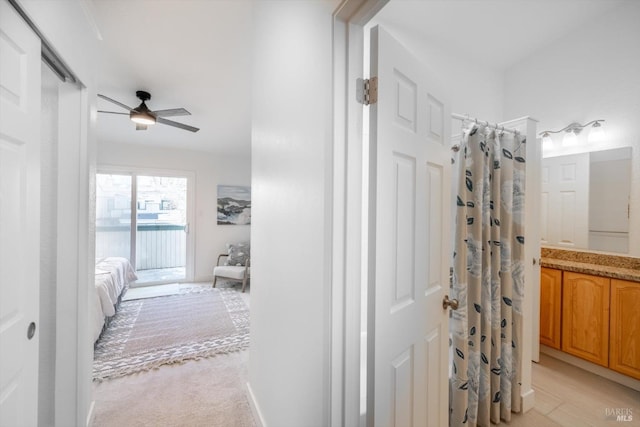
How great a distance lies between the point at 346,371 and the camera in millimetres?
973

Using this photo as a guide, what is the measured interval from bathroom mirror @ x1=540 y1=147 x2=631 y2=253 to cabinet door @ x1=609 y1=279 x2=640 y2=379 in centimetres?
54

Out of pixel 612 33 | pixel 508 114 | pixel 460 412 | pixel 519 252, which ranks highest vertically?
pixel 612 33

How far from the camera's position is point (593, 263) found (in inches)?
100

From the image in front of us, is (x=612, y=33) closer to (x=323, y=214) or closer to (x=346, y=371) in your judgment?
(x=323, y=214)

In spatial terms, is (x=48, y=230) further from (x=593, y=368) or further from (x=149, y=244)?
(x=149, y=244)

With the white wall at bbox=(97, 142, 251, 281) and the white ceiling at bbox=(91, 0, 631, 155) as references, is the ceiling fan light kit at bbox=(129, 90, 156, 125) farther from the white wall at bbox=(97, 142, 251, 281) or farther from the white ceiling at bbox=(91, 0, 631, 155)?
the white wall at bbox=(97, 142, 251, 281)

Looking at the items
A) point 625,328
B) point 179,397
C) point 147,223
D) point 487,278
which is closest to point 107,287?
point 179,397

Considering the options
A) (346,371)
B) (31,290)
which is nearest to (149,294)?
(31,290)

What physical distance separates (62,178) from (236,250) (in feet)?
12.8

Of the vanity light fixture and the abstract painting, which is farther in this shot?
the abstract painting

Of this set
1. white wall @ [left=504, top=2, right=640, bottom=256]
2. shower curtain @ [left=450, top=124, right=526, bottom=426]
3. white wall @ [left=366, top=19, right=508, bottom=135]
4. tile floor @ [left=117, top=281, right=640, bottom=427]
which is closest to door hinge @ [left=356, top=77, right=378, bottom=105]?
shower curtain @ [left=450, top=124, right=526, bottom=426]

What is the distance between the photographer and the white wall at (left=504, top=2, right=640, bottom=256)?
7.83 feet

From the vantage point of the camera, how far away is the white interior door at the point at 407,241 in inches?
37.6

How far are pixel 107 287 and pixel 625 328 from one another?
4.82 m
